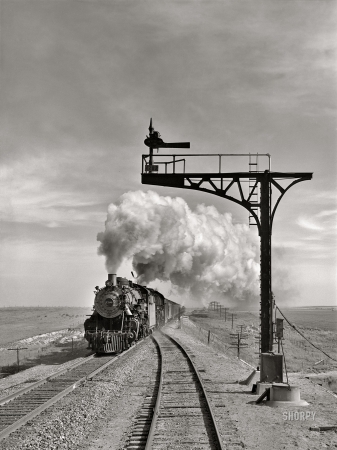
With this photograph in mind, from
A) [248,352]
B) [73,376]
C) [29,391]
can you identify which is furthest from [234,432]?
[248,352]

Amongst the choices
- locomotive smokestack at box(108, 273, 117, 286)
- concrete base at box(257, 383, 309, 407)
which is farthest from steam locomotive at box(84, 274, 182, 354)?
concrete base at box(257, 383, 309, 407)

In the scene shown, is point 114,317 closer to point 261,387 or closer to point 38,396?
point 38,396

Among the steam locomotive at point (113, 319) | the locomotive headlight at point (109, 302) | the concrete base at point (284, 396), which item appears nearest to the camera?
the concrete base at point (284, 396)

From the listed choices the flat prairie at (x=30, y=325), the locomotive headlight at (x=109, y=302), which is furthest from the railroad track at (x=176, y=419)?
the flat prairie at (x=30, y=325)

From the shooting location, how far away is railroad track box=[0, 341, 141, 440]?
31.7 feet

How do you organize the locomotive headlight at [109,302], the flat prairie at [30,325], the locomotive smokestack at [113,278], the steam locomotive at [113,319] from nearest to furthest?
the steam locomotive at [113,319] → the locomotive headlight at [109,302] → the locomotive smokestack at [113,278] → the flat prairie at [30,325]

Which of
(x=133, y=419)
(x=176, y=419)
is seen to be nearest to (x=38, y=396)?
(x=133, y=419)

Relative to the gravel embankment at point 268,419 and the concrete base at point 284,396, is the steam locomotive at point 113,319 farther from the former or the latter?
the concrete base at point 284,396

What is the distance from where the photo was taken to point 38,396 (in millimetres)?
12125

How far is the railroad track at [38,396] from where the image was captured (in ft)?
31.7

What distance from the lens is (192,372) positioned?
15820mm

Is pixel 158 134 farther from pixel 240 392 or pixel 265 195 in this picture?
pixel 240 392

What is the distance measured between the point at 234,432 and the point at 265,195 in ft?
22.2

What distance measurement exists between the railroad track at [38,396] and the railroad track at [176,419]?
7.50 feet
